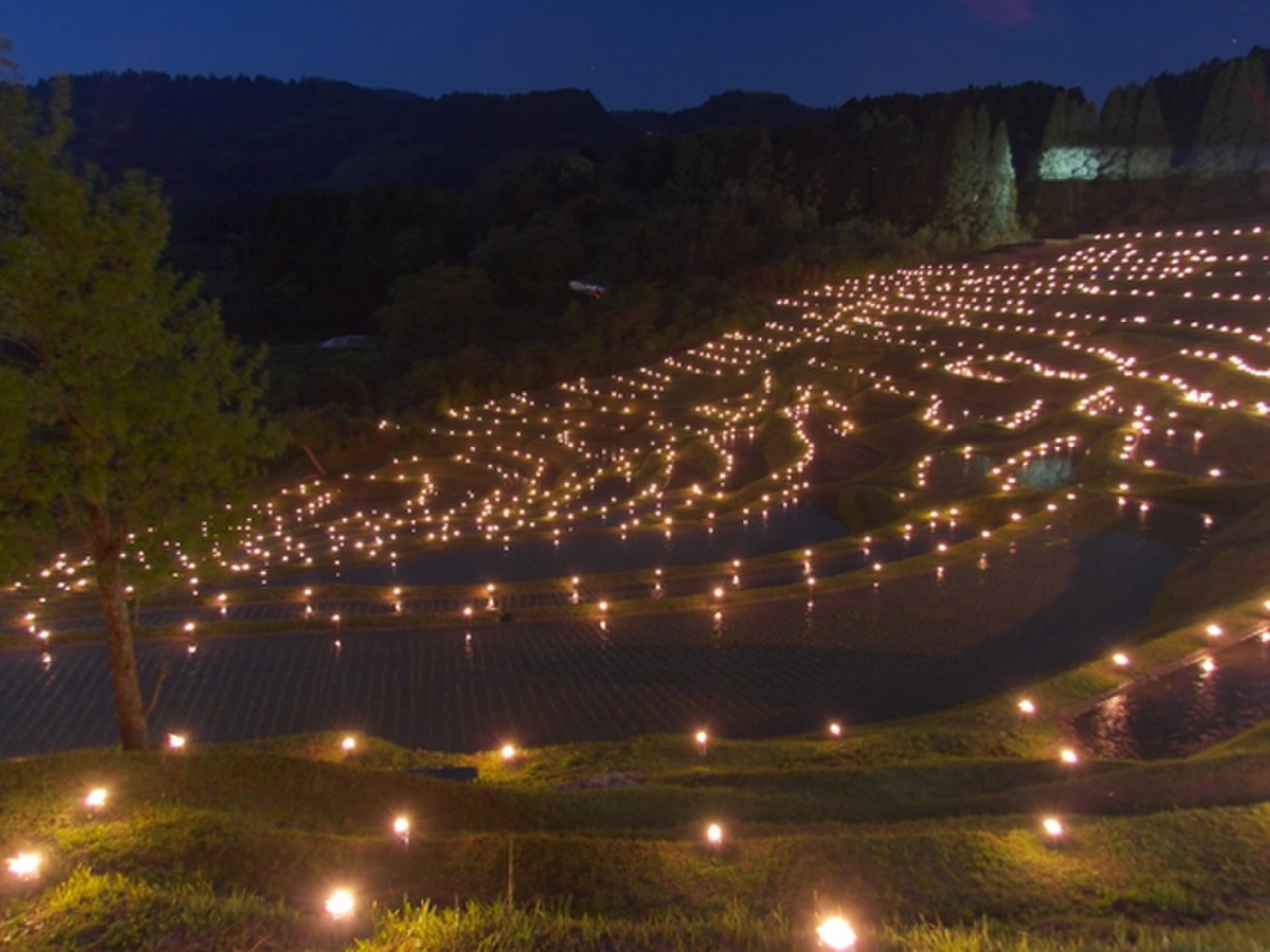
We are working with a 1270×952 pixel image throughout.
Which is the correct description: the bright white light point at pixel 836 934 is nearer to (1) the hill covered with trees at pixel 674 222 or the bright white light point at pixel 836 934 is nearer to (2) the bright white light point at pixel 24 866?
(2) the bright white light point at pixel 24 866

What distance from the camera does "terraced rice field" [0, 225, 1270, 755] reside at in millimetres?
11352

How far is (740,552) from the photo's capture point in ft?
58.3

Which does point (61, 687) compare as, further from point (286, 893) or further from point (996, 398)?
point (996, 398)

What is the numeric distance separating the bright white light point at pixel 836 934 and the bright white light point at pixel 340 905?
85.9 inches

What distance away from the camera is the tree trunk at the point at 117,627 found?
8109 mm

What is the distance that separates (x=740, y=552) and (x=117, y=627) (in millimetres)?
11073

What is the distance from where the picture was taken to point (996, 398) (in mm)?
27750

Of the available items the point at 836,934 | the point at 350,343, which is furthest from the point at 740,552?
the point at 350,343

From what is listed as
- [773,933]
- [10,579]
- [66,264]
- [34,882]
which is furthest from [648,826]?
[66,264]

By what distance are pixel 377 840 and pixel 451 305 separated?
47839mm

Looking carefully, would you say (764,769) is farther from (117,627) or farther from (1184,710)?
(117,627)

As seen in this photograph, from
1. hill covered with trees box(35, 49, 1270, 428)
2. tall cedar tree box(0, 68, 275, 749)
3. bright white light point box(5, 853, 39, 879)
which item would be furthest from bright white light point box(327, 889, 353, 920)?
hill covered with trees box(35, 49, 1270, 428)

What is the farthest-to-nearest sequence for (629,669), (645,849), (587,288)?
(587,288)
(629,669)
(645,849)

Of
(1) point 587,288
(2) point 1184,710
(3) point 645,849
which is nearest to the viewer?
(3) point 645,849
